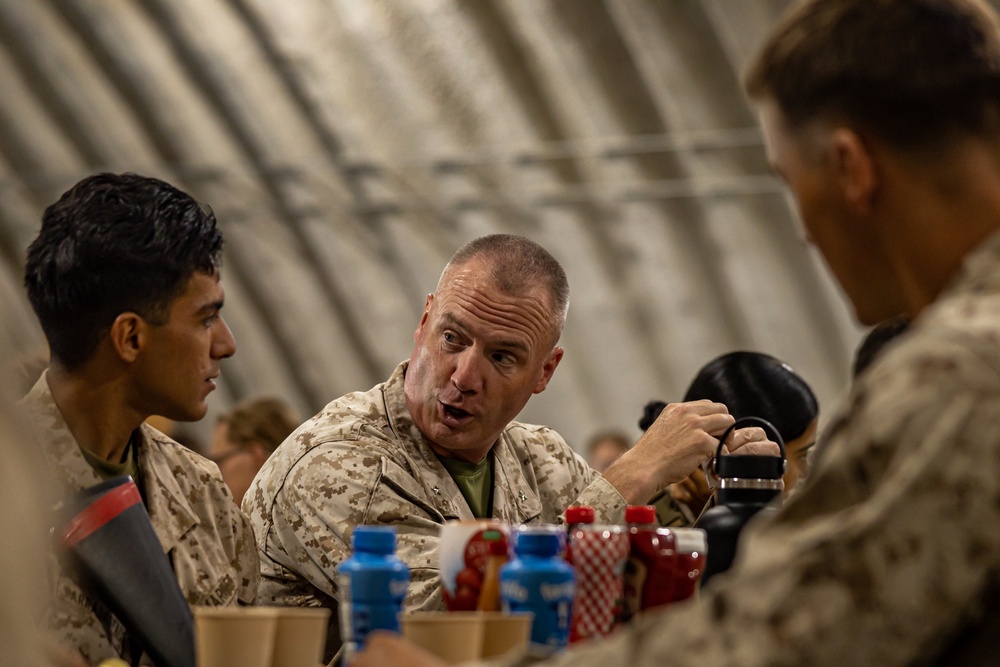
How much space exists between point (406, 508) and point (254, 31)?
6738 mm

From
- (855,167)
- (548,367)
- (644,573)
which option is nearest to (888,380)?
(855,167)

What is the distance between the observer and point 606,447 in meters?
9.09

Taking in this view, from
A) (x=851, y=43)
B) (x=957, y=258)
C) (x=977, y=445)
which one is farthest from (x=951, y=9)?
(x=977, y=445)

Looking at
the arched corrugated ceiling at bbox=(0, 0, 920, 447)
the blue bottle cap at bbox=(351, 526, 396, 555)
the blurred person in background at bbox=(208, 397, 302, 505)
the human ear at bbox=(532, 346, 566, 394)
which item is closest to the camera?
the blue bottle cap at bbox=(351, 526, 396, 555)

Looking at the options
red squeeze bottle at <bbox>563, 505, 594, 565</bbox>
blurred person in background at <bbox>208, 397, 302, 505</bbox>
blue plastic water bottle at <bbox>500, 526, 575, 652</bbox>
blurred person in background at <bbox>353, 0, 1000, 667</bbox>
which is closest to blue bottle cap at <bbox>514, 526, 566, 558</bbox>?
blue plastic water bottle at <bbox>500, 526, 575, 652</bbox>

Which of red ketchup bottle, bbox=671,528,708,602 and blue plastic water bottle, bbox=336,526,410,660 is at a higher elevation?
blue plastic water bottle, bbox=336,526,410,660

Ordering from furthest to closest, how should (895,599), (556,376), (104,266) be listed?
(556,376)
(104,266)
(895,599)

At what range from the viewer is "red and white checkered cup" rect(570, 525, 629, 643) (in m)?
1.90

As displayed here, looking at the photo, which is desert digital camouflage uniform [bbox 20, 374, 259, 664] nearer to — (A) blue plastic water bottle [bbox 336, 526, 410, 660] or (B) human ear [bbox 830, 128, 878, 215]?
(A) blue plastic water bottle [bbox 336, 526, 410, 660]

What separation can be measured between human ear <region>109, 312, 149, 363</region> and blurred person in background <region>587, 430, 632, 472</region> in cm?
639

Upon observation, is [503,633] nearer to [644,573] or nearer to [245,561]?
[644,573]

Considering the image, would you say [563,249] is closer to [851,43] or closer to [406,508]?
[406,508]

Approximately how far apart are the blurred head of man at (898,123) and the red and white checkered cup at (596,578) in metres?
0.55

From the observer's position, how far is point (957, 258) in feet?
5.20
